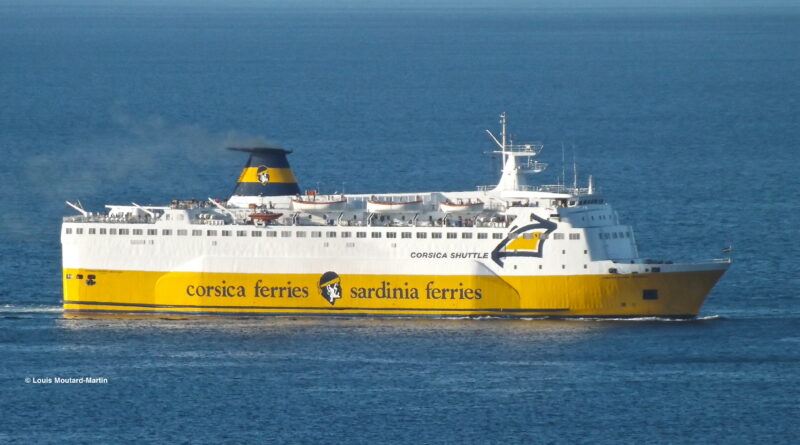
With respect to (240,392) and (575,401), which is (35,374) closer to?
(240,392)

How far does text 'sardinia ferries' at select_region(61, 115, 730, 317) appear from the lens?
80.6 m

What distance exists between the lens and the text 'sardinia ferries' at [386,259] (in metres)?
80.6

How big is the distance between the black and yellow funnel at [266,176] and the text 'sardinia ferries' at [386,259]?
121cm

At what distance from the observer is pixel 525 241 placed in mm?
80938

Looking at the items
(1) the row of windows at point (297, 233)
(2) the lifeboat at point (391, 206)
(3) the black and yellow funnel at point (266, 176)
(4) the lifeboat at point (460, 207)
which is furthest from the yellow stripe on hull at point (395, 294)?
(3) the black and yellow funnel at point (266, 176)

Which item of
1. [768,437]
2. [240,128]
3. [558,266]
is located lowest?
[768,437]

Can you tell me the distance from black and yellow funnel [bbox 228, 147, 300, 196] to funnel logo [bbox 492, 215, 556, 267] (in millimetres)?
10737

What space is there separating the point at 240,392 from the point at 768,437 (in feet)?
60.3

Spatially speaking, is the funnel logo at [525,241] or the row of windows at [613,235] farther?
the row of windows at [613,235]

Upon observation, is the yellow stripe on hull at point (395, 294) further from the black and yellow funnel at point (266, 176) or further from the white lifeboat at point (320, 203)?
the black and yellow funnel at point (266, 176)

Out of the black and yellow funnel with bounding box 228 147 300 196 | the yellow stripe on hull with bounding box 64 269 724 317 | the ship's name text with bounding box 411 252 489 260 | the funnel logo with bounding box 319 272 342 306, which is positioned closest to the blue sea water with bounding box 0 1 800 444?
the yellow stripe on hull with bounding box 64 269 724 317

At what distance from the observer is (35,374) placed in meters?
72.6

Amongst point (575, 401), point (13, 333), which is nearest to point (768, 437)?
point (575, 401)

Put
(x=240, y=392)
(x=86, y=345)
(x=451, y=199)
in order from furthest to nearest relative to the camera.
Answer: (x=451, y=199)
(x=86, y=345)
(x=240, y=392)
